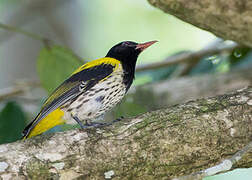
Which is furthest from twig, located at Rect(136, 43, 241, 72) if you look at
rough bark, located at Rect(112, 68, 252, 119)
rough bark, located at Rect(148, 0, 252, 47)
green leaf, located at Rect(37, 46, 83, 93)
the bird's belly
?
rough bark, located at Rect(148, 0, 252, 47)

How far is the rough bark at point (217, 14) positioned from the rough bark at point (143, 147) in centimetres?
71

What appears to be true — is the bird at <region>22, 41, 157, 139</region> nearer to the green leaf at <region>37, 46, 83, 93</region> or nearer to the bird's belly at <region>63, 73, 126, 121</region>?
the bird's belly at <region>63, 73, 126, 121</region>

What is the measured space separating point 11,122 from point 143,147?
1.98 m

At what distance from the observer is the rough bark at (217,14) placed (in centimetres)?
341

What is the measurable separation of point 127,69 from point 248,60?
245 centimetres

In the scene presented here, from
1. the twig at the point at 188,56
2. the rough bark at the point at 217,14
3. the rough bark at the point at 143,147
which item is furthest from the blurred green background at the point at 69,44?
the rough bark at the point at 143,147

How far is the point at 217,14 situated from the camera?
137 inches

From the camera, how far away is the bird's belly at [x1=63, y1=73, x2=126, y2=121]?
374cm

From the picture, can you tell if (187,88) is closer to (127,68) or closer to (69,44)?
(127,68)

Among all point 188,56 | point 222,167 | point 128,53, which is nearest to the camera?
point 222,167

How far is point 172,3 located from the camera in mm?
3463

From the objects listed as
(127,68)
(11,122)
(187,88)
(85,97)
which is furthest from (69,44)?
(85,97)

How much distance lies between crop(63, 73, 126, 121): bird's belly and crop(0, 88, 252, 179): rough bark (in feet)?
2.21

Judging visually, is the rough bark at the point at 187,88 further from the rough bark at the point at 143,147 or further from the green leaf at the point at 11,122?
the rough bark at the point at 143,147
